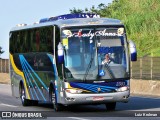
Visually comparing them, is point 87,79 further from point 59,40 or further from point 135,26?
point 135,26

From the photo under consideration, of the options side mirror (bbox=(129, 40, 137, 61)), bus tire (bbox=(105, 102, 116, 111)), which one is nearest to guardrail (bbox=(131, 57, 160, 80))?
bus tire (bbox=(105, 102, 116, 111))

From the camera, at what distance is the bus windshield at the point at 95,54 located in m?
23.4

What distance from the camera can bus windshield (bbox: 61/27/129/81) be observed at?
23422mm

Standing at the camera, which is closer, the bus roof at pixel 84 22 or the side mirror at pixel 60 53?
the side mirror at pixel 60 53

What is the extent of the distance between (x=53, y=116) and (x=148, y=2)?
48.6 meters

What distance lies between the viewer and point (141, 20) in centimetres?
6594

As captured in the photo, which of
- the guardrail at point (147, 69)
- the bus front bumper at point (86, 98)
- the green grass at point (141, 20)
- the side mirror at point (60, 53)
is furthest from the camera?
the green grass at point (141, 20)

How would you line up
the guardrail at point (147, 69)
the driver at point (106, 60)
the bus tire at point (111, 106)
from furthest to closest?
1. the guardrail at point (147, 69)
2. the bus tire at point (111, 106)
3. the driver at point (106, 60)

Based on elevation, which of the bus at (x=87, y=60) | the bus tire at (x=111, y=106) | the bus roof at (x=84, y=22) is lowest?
the bus tire at (x=111, y=106)

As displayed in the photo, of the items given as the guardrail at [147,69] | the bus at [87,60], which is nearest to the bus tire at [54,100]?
the bus at [87,60]

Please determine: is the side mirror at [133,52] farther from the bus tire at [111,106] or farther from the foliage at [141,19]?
the foliage at [141,19]

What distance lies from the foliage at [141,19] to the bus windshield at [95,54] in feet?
106

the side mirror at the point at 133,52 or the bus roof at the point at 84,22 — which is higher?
the bus roof at the point at 84,22

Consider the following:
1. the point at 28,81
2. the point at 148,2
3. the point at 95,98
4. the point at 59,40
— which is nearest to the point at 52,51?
the point at 59,40
